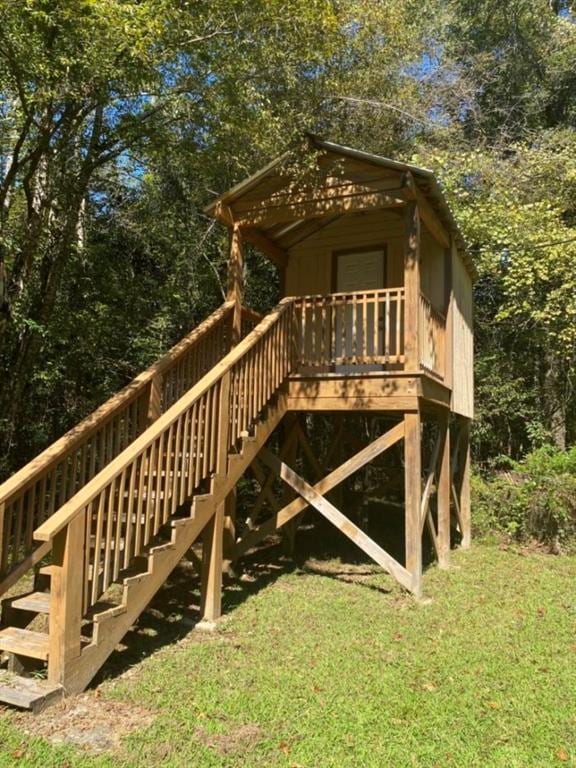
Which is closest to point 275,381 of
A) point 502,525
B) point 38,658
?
point 38,658

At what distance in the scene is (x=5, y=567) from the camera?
5.32m

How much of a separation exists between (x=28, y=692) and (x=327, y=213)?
19.8 feet

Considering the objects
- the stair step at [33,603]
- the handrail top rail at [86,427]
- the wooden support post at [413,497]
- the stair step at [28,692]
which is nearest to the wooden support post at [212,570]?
the handrail top rail at [86,427]

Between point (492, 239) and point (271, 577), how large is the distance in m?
9.13

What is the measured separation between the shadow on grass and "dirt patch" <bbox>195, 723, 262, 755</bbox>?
1.10 metres

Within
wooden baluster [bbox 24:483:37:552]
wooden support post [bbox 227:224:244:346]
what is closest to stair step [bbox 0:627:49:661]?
wooden baluster [bbox 24:483:37:552]

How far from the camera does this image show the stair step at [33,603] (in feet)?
15.2

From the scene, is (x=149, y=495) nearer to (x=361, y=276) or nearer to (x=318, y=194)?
(x=318, y=194)

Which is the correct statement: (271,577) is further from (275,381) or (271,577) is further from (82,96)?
(82,96)

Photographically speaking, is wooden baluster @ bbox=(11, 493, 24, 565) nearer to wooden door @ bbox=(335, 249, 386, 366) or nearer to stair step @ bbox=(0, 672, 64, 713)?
stair step @ bbox=(0, 672, 64, 713)

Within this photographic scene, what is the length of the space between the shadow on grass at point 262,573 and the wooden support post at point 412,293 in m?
2.79

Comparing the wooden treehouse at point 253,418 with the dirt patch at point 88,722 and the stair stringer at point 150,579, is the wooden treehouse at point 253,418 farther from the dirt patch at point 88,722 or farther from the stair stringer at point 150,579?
the dirt patch at point 88,722

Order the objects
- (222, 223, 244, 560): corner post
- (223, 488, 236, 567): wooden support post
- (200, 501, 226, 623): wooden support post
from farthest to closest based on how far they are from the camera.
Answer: (222, 223, 244, 560): corner post → (223, 488, 236, 567): wooden support post → (200, 501, 226, 623): wooden support post

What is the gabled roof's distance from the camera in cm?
704
